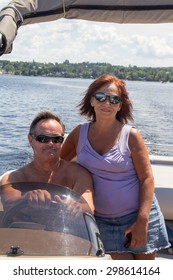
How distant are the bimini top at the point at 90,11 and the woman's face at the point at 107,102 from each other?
516 mm

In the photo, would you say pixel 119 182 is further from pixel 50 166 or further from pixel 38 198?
pixel 38 198

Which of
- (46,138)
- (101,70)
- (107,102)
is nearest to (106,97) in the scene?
(107,102)

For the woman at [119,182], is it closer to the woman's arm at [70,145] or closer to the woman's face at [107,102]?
the woman's face at [107,102]

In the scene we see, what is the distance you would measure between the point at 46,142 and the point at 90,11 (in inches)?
39.2

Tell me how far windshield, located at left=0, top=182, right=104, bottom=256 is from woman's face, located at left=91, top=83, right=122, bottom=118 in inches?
17.6

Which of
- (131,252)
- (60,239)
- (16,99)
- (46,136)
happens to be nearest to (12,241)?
(60,239)

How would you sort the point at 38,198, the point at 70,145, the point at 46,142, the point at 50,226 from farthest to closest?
the point at 70,145 < the point at 46,142 < the point at 38,198 < the point at 50,226

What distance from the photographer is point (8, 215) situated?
6.51 feet

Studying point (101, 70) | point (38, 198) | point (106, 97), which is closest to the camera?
point (38, 198)

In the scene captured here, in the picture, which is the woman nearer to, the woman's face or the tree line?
the woman's face

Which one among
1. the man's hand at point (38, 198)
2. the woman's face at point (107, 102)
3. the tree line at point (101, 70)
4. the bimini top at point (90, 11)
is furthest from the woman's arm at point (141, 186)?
the tree line at point (101, 70)

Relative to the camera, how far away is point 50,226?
1.90 metres

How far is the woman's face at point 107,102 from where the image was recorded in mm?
2338

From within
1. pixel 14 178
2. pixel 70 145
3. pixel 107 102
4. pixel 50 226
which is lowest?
pixel 50 226
